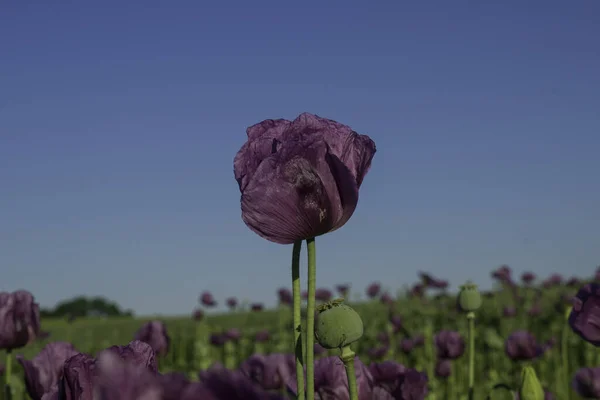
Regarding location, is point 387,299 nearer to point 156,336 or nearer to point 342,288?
point 342,288

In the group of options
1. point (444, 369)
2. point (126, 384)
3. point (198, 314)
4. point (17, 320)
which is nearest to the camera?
point (126, 384)

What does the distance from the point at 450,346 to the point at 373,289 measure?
5634 millimetres

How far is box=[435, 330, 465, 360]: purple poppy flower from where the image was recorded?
13.6ft

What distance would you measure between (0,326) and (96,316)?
1064cm

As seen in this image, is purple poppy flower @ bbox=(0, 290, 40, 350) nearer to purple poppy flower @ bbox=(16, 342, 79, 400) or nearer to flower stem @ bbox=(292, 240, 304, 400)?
purple poppy flower @ bbox=(16, 342, 79, 400)

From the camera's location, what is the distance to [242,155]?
1241mm

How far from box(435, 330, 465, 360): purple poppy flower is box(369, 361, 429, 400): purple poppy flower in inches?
100

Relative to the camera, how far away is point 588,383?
3049 millimetres

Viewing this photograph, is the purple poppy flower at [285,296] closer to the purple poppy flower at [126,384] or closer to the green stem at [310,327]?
the green stem at [310,327]

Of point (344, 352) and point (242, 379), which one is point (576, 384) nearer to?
point (344, 352)

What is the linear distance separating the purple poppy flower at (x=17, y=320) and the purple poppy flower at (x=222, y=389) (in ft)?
6.80

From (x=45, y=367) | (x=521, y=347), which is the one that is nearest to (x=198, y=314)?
(x=521, y=347)

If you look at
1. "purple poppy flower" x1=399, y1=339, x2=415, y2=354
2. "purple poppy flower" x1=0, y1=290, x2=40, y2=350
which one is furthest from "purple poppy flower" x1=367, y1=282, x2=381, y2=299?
"purple poppy flower" x1=0, y1=290, x2=40, y2=350

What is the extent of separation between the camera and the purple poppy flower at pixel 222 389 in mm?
586
